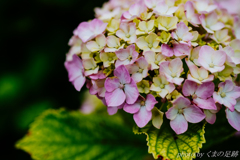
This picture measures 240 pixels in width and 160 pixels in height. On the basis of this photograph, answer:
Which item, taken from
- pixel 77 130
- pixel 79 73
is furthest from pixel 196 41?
pixel 77 130

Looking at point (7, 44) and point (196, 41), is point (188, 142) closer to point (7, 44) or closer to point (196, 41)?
point (196, 41)

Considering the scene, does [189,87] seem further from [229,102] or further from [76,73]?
[76,73]

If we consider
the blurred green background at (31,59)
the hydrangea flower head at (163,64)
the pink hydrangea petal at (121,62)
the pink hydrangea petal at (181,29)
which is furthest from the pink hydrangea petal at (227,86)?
the blurred green background at (31,59)

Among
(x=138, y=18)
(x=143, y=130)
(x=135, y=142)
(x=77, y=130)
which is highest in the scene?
(x=138, y=18)

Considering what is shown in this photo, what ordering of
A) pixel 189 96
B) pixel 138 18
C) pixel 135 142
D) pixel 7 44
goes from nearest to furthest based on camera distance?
pixel 189 96
pixel 138 18
pixel 135 142
pixel 7 44

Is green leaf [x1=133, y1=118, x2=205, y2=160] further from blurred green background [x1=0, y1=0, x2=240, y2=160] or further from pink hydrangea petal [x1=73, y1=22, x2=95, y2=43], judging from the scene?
blurred green background [x1=0, y1=0, x2=240, y2=160]

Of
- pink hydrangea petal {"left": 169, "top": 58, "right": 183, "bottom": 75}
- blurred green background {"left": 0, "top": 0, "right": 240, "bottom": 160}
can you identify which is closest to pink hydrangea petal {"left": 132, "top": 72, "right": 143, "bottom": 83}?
pink hydrangea petal {"left": 169, "top": 58, "right": 183, "bottom": 75}

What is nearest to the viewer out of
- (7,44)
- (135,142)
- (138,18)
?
(138,18)
